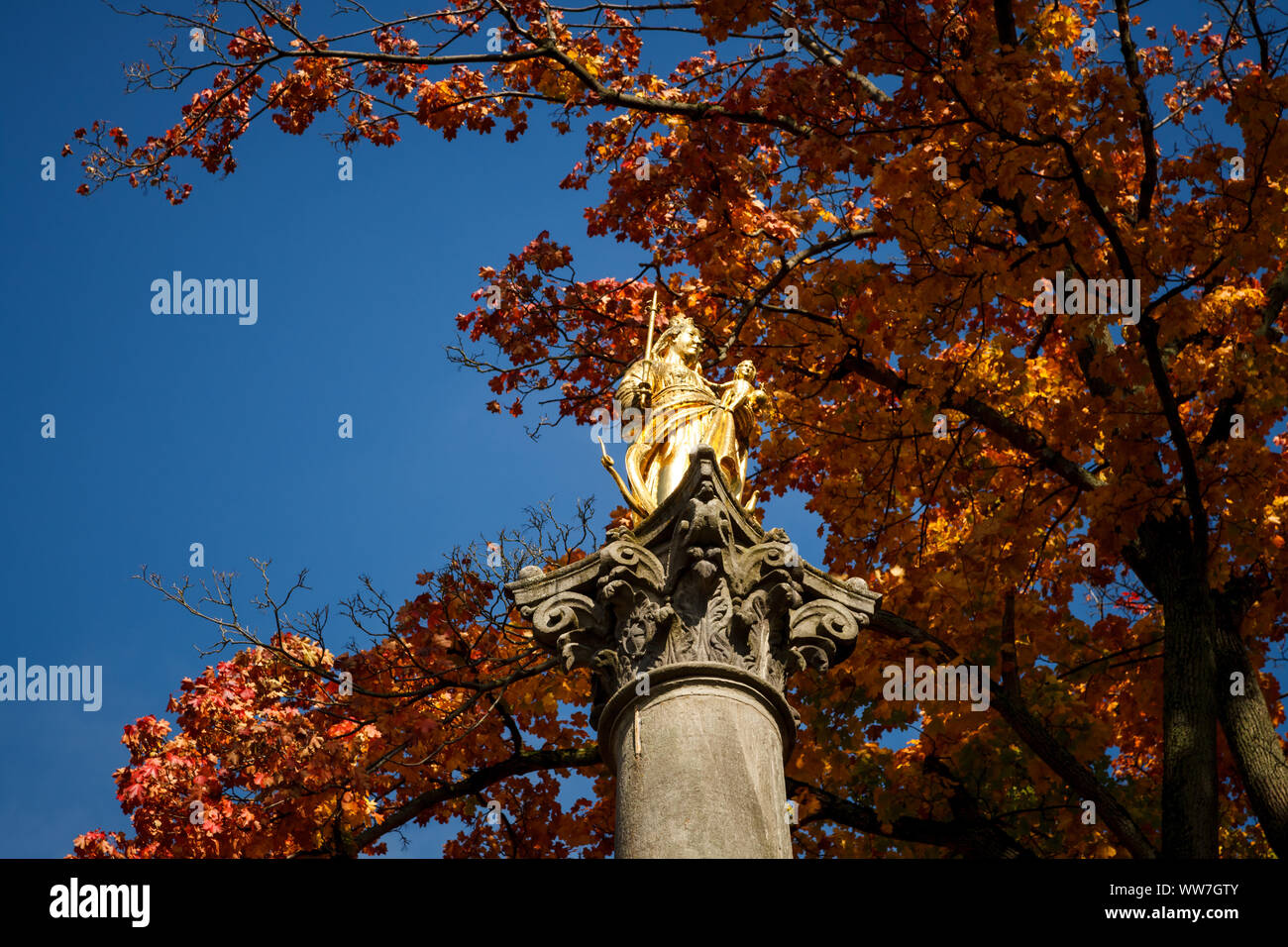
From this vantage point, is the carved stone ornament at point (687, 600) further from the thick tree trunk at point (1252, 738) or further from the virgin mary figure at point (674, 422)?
the thick tree trunk at point (1252, 738)

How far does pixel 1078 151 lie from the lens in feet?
37.3

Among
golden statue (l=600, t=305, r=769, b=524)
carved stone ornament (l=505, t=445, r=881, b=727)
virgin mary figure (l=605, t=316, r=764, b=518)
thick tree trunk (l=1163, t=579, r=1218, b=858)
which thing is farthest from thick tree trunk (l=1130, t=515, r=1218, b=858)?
virgin mary figure (l=605, t=316, r=764, b=518)

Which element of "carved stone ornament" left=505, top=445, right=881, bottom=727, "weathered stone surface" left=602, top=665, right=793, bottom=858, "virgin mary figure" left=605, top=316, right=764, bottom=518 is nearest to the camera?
"weathered stone surface" left=602, top=665, right=793, bottom=858

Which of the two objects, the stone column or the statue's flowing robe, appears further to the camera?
the statue's flowing robe

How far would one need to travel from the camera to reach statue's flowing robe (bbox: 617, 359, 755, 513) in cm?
898

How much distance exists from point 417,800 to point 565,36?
8807 millimetres

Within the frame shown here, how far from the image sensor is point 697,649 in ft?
24.5

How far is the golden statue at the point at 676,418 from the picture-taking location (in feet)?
29.5

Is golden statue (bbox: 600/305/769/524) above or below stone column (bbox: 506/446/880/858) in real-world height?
above

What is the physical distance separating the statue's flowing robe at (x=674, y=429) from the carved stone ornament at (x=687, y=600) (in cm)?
75

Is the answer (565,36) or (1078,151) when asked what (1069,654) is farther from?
(565,36)

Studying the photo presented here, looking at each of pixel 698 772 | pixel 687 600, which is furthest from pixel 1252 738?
pixel 698 772

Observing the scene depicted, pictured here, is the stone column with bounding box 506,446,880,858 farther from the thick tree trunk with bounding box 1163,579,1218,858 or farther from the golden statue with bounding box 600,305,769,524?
the thick tree trunk with bounding box 1163,579,1218,858
